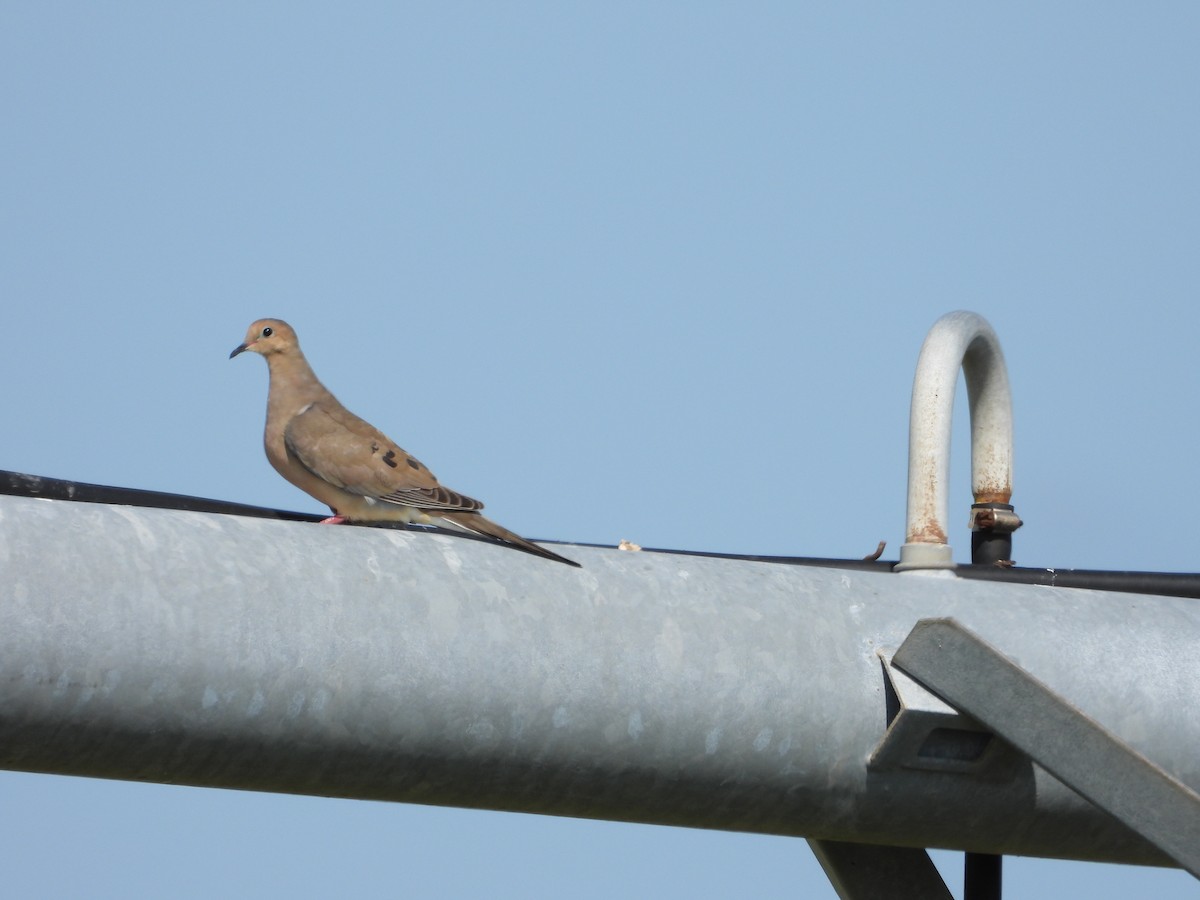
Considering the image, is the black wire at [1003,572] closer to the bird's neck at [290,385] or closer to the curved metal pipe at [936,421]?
the curved metal pipe at [936,421]

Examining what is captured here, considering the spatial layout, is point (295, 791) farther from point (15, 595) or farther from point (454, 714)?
point (15, 595)

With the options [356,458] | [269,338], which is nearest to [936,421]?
[356,458]

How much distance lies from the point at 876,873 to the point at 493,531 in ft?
3.49

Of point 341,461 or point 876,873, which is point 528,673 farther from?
point 341,461

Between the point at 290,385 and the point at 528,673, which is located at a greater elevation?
the point at 290,385

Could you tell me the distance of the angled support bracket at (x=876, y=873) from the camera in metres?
2.84

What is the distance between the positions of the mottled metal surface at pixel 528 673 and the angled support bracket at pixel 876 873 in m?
0.31

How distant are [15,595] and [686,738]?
888 mm

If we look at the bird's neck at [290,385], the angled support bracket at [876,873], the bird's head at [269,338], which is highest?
the bird's head at [269,338]

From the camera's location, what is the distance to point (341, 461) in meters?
4.73

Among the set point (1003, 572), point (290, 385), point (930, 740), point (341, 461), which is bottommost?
point (930, 740)

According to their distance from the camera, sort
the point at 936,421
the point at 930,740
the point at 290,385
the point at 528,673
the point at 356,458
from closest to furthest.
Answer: the point at 528,673 → the point at 930,740 → the point at 936,421 → the point at 356,458 → the point at 290,385

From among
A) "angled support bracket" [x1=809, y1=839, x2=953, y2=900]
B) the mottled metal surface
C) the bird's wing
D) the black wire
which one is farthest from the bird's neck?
the mottled metal surface

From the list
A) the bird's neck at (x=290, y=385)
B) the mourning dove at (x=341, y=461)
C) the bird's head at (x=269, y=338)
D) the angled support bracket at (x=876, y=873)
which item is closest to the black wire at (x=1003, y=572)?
the angled support bracket at (x=876, y=873)
